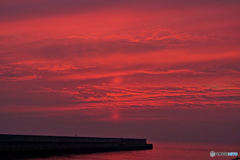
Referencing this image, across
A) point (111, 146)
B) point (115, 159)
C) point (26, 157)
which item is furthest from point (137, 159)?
point (26, 157)

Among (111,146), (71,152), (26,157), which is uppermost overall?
(111,146)

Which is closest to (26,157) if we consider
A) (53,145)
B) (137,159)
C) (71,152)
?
(53,145)

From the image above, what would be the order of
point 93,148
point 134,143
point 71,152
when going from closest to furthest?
point 71,152 → point 93,148 → point 134,143

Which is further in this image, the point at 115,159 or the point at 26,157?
the point at 115,159

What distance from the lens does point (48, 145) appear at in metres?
69.8

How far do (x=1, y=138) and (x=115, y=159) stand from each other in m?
24.4

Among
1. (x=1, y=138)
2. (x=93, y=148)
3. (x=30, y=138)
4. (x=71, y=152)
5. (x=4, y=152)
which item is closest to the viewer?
A: (x=4, y=152)

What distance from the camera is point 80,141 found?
88.4m

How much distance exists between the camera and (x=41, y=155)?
213 ft

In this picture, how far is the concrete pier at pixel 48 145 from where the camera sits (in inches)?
2313

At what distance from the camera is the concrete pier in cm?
5874

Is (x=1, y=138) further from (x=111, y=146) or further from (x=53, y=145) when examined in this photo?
(x=111, y=146)

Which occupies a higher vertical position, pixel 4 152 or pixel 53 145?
pixel 53 145

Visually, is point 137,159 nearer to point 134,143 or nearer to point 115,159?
point 115,159
